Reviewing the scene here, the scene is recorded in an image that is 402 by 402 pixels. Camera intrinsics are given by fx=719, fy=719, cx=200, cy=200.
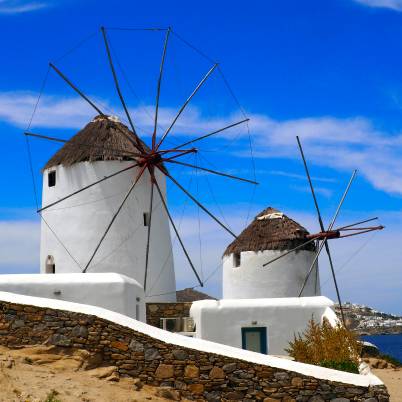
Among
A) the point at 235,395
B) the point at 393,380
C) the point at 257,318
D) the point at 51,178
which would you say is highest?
the point at 51,178

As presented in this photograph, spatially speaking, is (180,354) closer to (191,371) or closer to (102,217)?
(191,371)

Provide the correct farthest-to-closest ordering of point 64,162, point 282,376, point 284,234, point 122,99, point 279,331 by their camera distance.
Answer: point 284,234 → point 64,162 → point 122,99 → point 279,331 → point 282,376

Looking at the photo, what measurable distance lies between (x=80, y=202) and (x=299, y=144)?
25.1 feet

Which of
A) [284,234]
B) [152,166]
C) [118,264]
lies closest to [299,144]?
[284,234]

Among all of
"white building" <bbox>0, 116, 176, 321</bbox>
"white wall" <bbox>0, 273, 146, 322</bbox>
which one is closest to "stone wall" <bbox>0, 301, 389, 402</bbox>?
"white wall" <bbox>0, 273, 146, 322</bbox>

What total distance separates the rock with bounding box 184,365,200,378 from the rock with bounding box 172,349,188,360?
16cm

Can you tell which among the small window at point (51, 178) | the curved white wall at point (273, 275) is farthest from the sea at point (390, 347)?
the small window at point (51, 178)

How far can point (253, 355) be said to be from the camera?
37.3ft

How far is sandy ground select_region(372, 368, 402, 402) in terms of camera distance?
1395 centimetres

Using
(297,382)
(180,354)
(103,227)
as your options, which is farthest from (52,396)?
(103,227)

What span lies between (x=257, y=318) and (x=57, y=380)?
7.30m

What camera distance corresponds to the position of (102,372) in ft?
35.9

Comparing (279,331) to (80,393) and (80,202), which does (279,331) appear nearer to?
(80,202)

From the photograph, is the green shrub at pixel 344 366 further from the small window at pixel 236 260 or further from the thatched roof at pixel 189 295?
the small window at pixel 236 260
